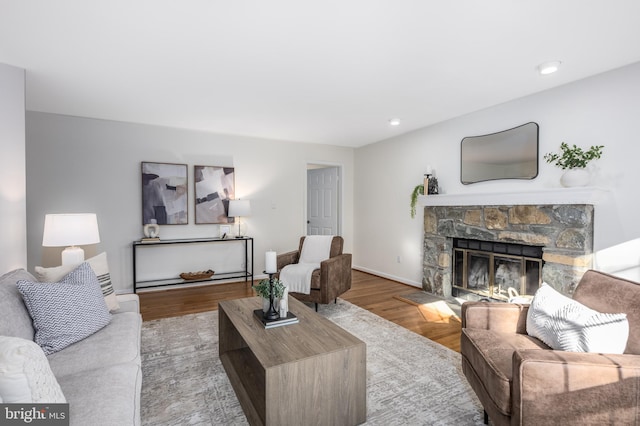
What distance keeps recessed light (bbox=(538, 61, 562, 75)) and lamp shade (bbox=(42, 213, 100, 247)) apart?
159 inches

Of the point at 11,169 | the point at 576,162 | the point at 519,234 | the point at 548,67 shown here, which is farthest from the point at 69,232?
the point at 576,162

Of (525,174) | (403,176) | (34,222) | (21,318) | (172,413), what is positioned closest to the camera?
(21,318)

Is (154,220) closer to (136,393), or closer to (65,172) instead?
(65,172)

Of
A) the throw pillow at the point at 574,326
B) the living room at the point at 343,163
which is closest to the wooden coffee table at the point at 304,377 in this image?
the throw pillow at the point at 574,326

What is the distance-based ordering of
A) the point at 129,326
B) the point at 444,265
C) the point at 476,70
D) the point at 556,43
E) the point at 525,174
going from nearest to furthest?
the point at 129,326, the point at 556,43, the point at 476,70, the point at 525,174, the point at 444,265

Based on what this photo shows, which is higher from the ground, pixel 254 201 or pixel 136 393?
pixel 254 201

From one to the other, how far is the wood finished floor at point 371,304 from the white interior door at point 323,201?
1.41 m

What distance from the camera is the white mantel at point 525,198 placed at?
2850 mm

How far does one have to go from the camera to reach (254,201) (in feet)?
17.5

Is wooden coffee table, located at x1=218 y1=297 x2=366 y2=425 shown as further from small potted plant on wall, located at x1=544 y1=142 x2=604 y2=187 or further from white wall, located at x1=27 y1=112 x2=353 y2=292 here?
white wall, located at x1=27 y1=112 x2=353 y2=292

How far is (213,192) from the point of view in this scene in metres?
4.96

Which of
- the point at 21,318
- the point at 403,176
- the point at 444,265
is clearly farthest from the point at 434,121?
the point at 21,318

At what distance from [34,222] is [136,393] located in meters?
3.73

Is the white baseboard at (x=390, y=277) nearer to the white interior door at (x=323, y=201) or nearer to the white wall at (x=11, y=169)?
the white interior door at (x=323, y=201)
